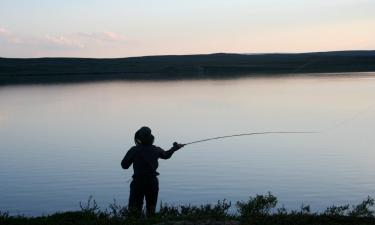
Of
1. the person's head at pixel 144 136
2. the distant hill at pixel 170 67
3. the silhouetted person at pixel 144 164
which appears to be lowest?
the silhouetted person at pixel 144 164

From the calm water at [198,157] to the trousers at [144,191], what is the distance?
4.32 metres

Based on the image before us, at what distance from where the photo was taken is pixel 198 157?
61.8 ft

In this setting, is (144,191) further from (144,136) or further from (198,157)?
(198,157)

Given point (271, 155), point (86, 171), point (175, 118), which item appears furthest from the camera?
point (175, 118)

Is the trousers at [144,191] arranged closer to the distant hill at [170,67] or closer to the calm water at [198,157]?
the calm water at [198,157]

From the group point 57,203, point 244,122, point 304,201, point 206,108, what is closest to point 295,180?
point 304,201

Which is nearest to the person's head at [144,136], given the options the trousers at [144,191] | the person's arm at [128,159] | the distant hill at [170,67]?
the person's arm at [128,159]

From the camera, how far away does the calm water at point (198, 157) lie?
14.1m

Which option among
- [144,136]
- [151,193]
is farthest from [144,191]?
[144,136]

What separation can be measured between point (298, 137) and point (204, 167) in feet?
20.9

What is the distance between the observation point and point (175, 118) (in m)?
30.7

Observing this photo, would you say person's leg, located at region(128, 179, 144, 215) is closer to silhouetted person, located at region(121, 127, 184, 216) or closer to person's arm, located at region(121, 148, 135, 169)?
silhouetted person, located at region(121, 127, 184, 216)

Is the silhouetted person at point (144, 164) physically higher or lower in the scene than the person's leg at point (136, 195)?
higher

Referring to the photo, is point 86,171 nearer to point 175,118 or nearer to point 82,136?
point 82,136
